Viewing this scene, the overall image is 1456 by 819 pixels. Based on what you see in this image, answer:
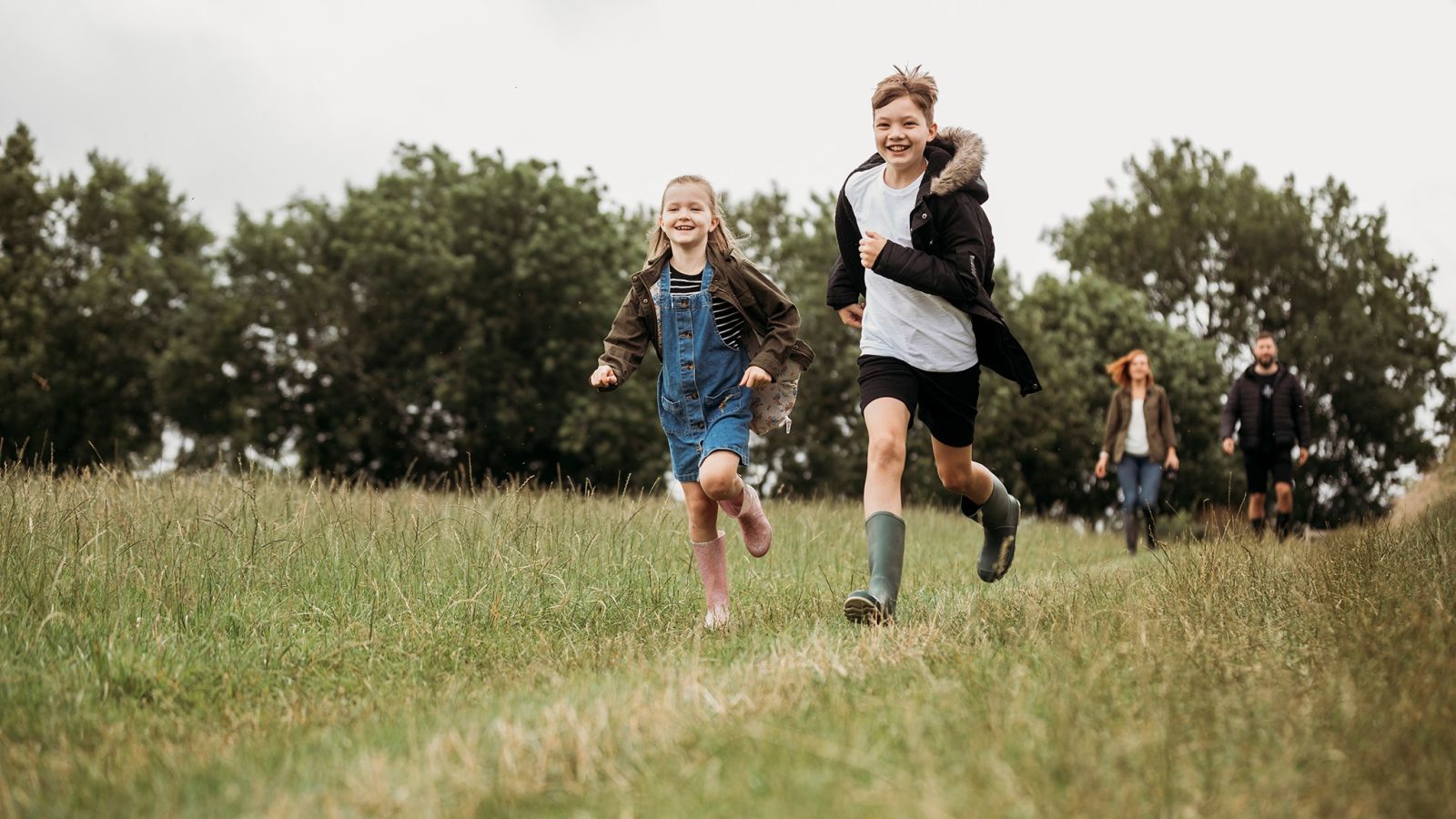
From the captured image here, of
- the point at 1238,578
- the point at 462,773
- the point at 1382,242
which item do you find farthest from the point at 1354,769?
the point at 1382,242

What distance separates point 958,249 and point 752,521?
155 cm

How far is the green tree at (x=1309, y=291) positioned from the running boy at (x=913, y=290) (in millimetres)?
26709

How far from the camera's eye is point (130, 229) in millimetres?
35719

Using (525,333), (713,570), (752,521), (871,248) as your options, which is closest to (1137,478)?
(752,521)

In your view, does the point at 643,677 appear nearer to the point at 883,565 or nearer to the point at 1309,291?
the point at 883,565

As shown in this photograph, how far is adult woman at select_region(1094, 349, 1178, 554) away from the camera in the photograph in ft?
41.3

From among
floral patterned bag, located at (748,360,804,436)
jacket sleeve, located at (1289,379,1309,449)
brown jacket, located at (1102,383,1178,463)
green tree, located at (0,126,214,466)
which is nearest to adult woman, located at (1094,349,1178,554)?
brown jacket, located at (1102,383,1178,463)

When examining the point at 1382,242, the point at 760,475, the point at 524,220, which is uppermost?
the point at 1382,242

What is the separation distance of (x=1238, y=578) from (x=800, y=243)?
2597cm

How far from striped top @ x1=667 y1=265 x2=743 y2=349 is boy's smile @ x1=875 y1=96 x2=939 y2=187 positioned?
3.03 ft

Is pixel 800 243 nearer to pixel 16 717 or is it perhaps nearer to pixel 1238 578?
pixel 1238 578

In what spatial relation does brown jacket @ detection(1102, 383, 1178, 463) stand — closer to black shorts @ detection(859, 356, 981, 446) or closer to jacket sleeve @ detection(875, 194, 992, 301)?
black shorts @ detection(859, 356, 981, 446)

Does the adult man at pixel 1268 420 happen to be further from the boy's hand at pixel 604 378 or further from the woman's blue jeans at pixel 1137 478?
the boy's hand at pixel 604 378

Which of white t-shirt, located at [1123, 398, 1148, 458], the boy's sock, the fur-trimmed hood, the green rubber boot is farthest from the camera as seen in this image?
white t-shirt, located at [1123, 398, 1148, 458]
